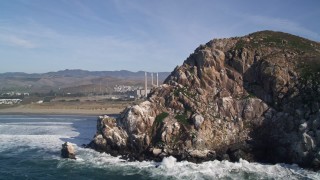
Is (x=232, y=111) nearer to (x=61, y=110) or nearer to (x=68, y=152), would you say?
(x=68, y=152)

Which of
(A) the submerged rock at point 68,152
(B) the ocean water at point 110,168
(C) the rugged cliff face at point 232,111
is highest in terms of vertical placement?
(C) the rugged cliff face at point 232,111

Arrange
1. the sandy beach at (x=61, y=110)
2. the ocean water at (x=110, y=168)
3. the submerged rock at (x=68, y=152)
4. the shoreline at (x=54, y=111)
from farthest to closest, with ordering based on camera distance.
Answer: the sandy beach at (x=61, y=110) → the shoreline at (x=54, y=111) → the submerged rock at (x=68, y=152) → the ocean water at (x=110, y=168)

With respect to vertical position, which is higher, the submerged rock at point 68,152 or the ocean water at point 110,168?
the submerged rock at point 68,152

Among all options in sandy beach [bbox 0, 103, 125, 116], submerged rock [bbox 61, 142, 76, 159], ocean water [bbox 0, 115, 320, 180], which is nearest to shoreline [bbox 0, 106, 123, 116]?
sandy beach [bbox 0, 103, 125, 116]

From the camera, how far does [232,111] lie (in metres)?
56.5

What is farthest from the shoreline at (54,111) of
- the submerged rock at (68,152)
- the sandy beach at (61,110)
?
the submerged rock at (68,152)

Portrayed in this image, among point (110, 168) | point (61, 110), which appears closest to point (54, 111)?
point (61, 110)

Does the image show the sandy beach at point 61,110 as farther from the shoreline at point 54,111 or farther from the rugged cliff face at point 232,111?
the rugged cliff face at point 232,111

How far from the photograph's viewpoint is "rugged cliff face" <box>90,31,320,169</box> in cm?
5156

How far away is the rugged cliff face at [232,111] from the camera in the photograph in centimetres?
5156

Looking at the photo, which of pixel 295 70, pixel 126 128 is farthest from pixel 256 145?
pixel 126 128

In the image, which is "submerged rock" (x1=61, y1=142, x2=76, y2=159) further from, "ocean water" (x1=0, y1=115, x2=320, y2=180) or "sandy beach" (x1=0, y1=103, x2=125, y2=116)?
"sandy beach" (x1=0, y1=103, x2=125, y2=116)

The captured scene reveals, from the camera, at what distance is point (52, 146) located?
209ft

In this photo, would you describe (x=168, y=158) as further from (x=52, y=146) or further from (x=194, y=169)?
(x=52, y=146)
